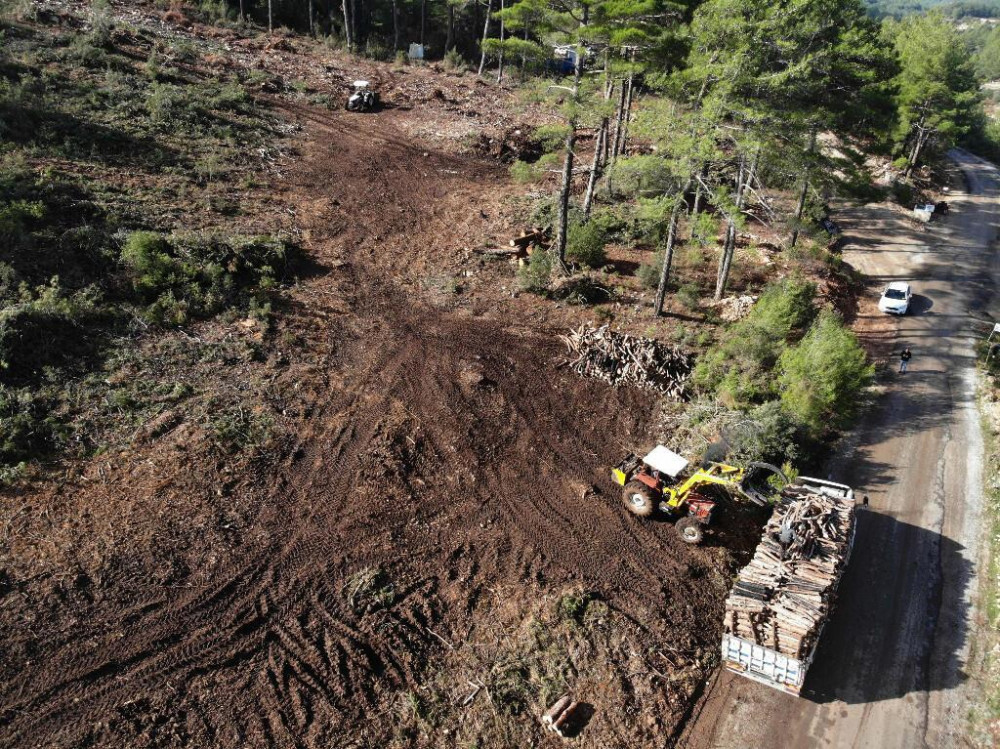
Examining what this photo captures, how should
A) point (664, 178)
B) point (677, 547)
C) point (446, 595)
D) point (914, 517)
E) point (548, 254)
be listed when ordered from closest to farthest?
point (446, 595) < point (677, 547) < point (914, 517) < point (664, 178) < point (548, 254)

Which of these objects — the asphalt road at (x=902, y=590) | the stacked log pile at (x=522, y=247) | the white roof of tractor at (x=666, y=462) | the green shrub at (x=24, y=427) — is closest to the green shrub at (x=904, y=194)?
the asphalt road at (x=902, y=590)

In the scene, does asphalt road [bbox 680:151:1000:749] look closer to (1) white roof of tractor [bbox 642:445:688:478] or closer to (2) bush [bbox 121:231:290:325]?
(1) white roof of tractor [bbox 642:445:688:478]

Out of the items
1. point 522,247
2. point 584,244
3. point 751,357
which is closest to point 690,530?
point 751,357

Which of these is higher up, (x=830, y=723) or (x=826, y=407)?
(x=826, y=407)

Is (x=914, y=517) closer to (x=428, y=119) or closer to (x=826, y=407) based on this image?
(x=826, y=407)

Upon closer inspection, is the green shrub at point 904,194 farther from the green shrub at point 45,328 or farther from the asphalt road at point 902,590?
the green shrub at point 45,328

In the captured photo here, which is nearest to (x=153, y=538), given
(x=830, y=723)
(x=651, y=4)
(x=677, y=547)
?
(x=677, y=547)
